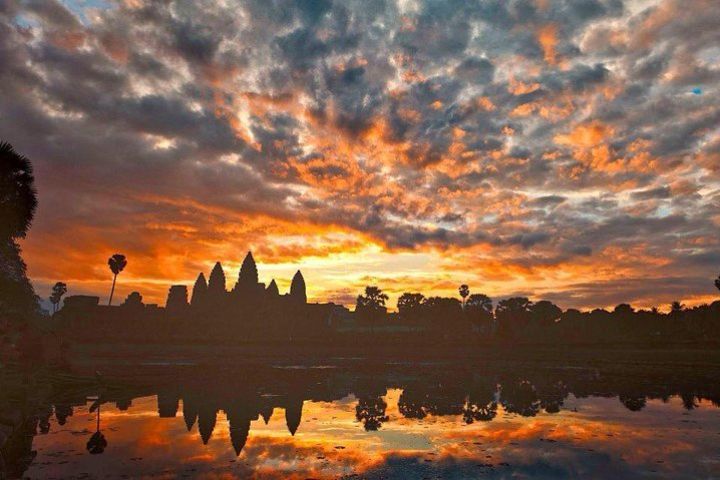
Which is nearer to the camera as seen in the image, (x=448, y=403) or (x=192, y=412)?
(x=192, y=412)

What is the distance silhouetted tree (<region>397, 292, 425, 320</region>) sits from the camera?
164600 millimetres

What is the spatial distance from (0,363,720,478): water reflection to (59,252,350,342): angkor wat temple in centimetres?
6098

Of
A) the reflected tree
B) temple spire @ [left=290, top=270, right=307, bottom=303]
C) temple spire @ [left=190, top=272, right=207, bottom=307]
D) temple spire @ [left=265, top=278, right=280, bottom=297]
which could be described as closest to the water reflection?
the reflected tree

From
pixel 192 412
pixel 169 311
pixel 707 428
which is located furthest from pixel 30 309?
pixel 169 311

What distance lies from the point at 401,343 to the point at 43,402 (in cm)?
7079

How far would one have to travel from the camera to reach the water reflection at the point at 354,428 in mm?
14258

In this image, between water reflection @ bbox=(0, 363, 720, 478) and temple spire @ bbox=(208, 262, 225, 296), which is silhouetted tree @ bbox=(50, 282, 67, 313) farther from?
water reflection @ bbox=(0, 363, 720, 478)

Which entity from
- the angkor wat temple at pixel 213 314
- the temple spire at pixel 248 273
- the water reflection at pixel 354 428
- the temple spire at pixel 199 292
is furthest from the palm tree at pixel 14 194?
the temple spire at pixel 199 292

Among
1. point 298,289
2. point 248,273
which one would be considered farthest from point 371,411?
point 298,289

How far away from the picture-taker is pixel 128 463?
14.4m

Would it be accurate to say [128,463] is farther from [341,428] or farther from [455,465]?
[455,465]

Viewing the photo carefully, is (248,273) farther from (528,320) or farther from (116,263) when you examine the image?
(528,320)

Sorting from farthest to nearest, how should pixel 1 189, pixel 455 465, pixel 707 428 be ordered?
pixel 1 189 < pixel 707 428 < pixel 455 465

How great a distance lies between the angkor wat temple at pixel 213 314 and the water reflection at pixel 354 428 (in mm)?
60984
